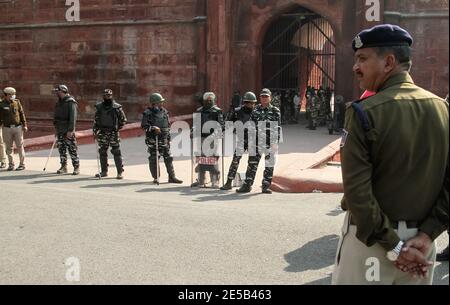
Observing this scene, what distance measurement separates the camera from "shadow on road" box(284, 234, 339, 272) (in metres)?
5.30

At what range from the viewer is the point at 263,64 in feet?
70.7

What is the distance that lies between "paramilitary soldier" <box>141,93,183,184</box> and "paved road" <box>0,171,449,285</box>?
1.29 m

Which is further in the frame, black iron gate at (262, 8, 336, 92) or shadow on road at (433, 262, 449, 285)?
black iron gate at (262, 8, 336, 92)

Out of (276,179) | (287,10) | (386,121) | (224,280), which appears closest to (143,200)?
(276,179)

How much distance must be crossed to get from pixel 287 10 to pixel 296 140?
18.2 feet

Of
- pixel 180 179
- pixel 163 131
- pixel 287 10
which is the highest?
pixel 287 10

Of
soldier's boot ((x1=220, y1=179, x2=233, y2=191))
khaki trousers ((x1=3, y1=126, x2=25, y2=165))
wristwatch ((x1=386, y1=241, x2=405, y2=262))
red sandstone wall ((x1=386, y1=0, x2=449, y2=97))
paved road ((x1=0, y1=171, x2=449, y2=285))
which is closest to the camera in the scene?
wristwatch ((x1=386, y1=241, x2=405, y2=262))

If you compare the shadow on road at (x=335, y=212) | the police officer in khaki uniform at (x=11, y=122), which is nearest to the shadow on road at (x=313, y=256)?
the shadow on road at (x=335, y=212)

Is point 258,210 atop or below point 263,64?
below

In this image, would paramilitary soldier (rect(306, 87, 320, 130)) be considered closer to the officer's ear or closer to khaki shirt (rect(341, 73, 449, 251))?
the officer's ear

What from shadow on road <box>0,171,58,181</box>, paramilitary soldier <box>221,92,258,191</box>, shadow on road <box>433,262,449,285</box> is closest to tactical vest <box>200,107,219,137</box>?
paramilitary soldier <box>221,92,258,191</box>

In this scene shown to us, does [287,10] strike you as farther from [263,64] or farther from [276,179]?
[276,179]

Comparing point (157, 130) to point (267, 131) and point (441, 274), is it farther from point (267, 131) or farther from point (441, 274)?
point (441, 274)

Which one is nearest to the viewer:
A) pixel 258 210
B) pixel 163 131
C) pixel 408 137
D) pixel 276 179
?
pixel 408 137
